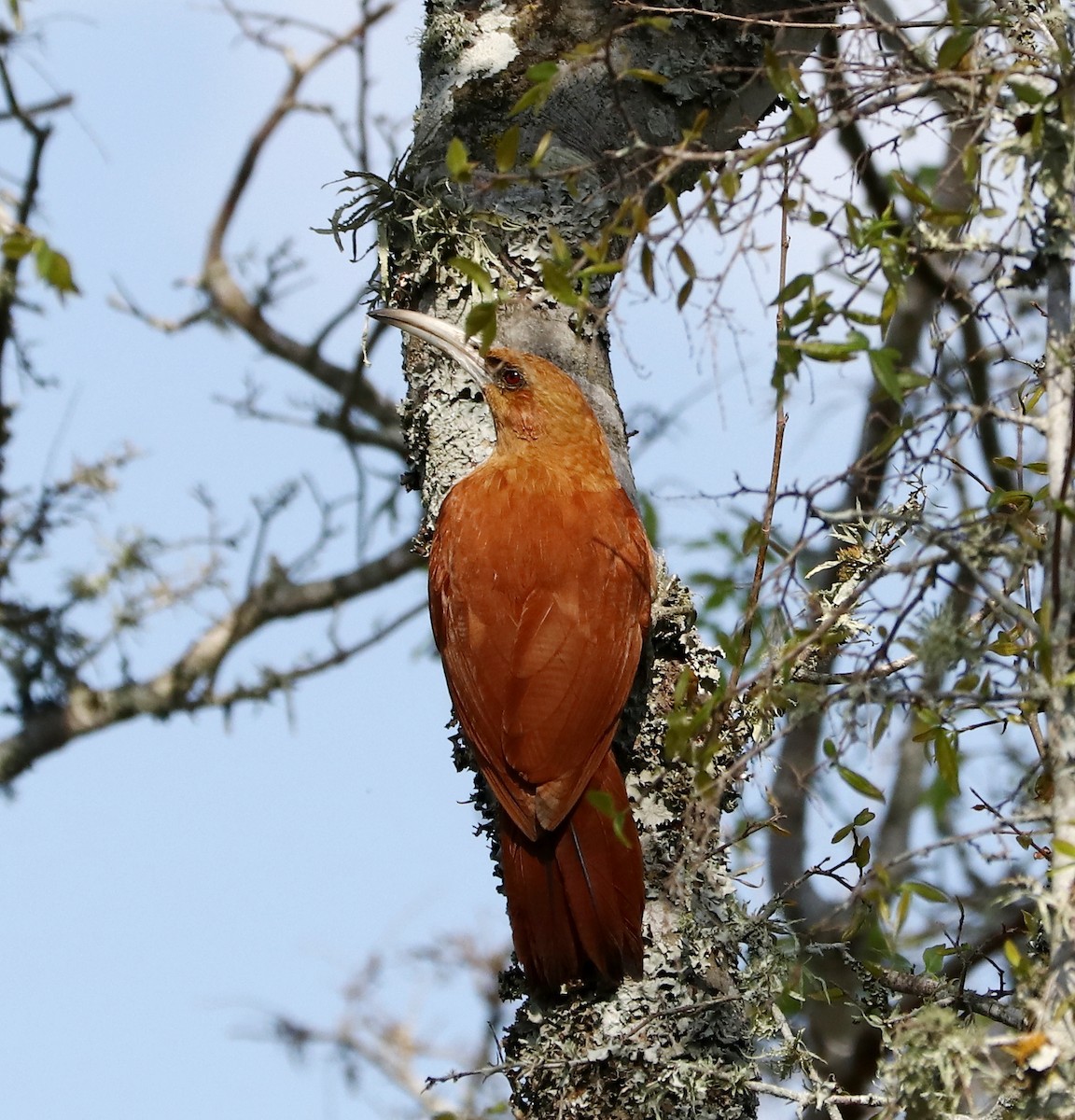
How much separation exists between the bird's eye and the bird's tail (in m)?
0.88

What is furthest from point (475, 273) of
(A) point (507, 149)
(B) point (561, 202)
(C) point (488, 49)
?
(C) point (488, 49)

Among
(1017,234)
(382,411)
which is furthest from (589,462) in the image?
(382,411)

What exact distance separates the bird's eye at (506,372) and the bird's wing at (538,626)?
0.80ft

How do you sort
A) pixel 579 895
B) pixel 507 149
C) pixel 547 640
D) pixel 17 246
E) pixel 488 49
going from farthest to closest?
pixel 488 49 → pixel 547 640 → pixel 579 895 → pixel 17 246 → pixel 507 149

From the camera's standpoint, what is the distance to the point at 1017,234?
75.3 inches

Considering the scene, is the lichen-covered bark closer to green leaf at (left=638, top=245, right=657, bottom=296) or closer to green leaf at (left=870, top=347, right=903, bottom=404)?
green leaf at (left=638, top=245, right=657, bottom=296)

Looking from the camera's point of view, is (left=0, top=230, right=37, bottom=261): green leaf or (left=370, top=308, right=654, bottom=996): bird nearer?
(left=0, top=230, right=37, bottom=261): green leaf

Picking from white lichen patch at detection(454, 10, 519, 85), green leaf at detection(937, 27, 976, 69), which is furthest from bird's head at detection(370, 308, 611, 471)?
green leaf at detection(937, 27, 976, 69)

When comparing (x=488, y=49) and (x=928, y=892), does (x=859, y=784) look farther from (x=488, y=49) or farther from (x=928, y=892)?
(x=488, y=49)

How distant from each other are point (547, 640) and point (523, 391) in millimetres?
Answer: 593

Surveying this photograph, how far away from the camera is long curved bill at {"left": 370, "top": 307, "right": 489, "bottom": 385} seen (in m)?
3.14

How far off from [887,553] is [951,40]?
1.36 metres

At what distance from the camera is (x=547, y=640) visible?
9.84ft

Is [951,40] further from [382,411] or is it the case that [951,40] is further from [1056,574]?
[382,411]
